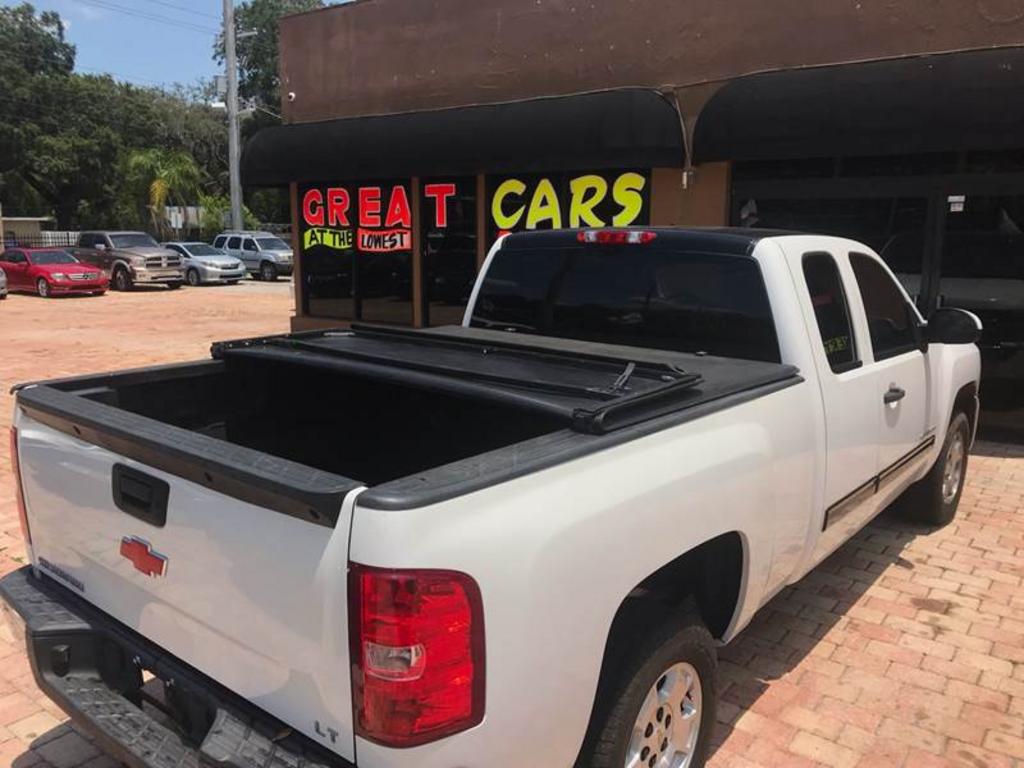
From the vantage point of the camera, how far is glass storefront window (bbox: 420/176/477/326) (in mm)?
11859

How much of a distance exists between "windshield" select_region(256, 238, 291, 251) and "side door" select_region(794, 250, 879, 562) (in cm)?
2945

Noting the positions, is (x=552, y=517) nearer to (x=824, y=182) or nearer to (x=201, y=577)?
(x=201, y=577)

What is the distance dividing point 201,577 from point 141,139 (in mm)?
58871

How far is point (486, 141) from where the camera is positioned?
416 inches

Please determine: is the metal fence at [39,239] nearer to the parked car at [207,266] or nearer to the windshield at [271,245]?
the parked car at [207,266]

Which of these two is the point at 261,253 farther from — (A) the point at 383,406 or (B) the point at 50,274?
(A) the point at 383,406

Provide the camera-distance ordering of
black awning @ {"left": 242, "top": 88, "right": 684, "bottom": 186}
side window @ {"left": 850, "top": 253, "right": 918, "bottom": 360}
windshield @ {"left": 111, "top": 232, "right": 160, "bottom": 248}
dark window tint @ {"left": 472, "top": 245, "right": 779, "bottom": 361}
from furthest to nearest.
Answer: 1. windshield @ {"left": 111, "top": 232, "right": 160, "bottom": 248}
2. black awning @ {"left": 242, "top": 88, "right": 684, "bottom": 186}
3. side window @ {"left": 850, "top": 253, "right": 918, "bottom": 360}
4. dark window tint @ {"left": 472, "top": 245, "right": 779, "bottom": 361}

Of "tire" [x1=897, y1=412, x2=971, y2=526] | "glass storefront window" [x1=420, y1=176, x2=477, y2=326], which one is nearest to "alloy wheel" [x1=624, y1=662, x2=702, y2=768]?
"tire" [x1=897, y1=412, x2=971, y2=526]

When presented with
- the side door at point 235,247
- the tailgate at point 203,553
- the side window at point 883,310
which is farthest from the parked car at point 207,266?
the tailgate at point 203,553

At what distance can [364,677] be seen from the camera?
1.81 metres

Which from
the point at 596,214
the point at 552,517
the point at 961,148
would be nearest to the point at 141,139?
the point at 596,214

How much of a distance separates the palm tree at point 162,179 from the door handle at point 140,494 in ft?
145

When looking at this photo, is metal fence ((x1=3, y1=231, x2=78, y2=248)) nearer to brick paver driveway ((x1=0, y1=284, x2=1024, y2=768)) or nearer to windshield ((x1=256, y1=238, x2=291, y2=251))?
windshield ((x1=256, y1=238, x2=291, y2=251))

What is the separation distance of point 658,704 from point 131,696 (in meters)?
1.60
